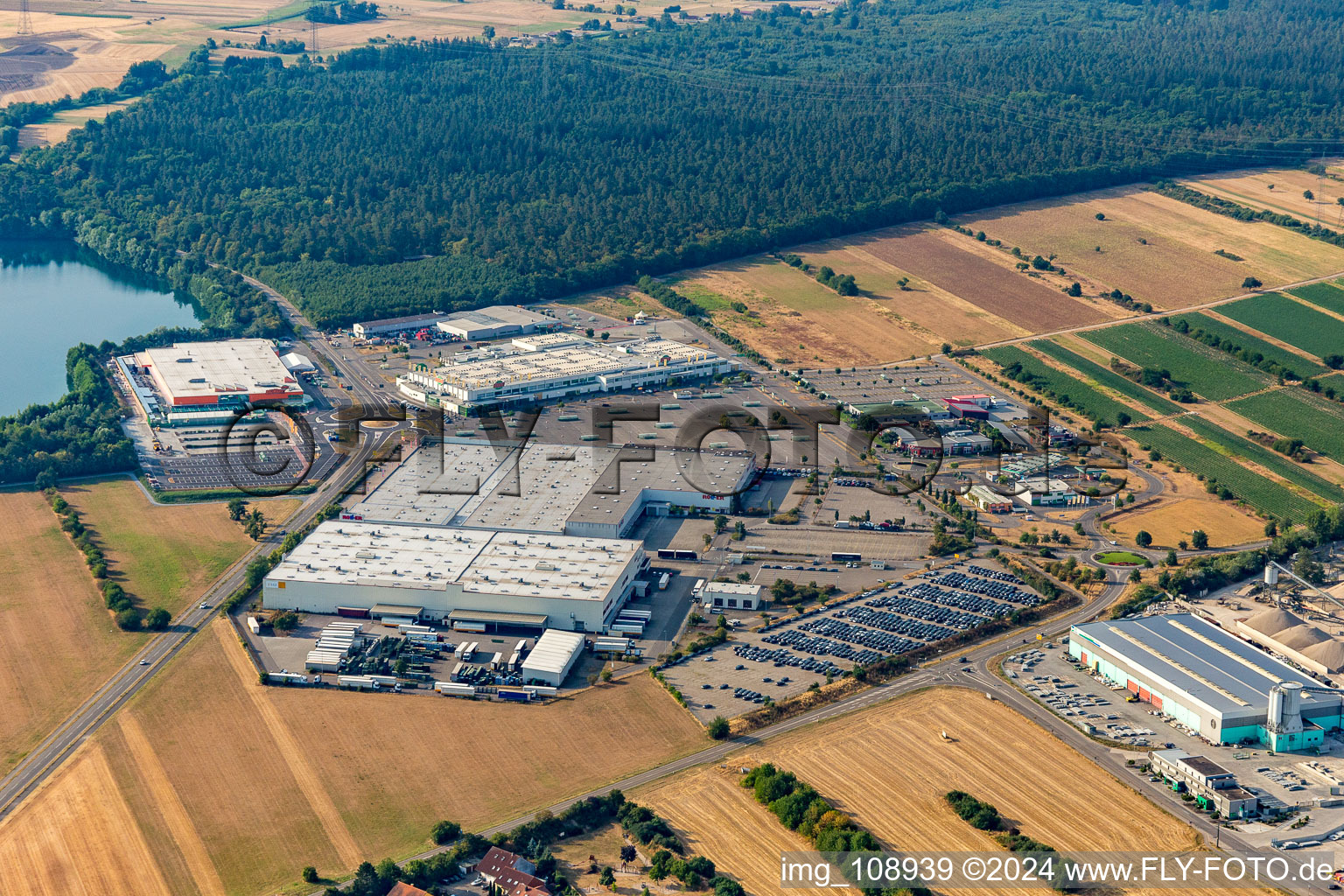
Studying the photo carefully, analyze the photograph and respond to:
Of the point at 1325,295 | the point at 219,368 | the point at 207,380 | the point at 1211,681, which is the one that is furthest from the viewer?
the point at 1325,295

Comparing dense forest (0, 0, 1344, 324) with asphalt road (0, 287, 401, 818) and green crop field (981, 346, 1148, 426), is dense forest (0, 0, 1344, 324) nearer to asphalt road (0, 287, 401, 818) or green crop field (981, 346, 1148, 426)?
green crop field (981, 346, 1148, 426)

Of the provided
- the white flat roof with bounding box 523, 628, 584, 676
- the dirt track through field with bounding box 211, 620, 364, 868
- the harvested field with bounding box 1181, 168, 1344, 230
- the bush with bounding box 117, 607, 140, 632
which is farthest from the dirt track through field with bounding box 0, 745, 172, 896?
the harvested field with bounding box 1181, 168, 1344, 230

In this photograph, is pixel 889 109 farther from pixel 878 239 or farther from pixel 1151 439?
pixel 1151 439

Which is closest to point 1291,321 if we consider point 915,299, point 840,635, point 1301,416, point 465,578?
point 1301,416

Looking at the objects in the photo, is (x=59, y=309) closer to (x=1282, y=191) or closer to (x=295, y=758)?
(x=295, y=758)

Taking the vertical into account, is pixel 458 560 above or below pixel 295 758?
above

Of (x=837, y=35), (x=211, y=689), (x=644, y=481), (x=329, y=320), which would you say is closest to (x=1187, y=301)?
(x=644, y=481)
